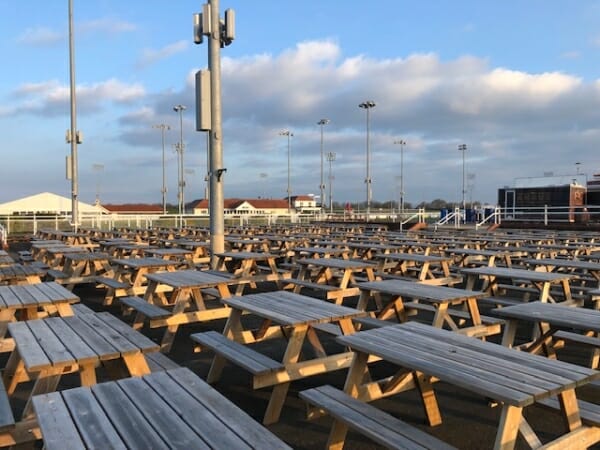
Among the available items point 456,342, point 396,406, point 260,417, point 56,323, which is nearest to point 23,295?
point 56,323

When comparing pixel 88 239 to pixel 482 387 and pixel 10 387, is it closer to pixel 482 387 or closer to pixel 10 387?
pixel 10 387

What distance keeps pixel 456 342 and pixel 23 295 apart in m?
3.88

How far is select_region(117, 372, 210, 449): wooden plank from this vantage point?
183 cm

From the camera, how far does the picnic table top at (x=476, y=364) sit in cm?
224

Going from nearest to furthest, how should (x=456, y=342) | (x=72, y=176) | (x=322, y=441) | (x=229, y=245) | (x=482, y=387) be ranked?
(x=482, y=387) < (x=456, y=342) < (x=322, y=441) < (x=229, y=245) < (x=72, y=176)

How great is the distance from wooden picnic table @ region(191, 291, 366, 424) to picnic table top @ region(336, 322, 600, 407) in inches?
22.6

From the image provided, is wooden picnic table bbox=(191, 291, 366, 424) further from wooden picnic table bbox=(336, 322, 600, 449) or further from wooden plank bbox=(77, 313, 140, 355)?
wooden plank bbox=(77, 313, 140, 355)

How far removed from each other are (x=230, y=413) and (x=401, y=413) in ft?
6.45

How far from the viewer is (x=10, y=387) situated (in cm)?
386

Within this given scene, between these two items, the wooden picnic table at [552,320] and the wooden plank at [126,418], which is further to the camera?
the wooden picnic table at [552,320]

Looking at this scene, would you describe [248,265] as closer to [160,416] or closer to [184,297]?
[184,297]

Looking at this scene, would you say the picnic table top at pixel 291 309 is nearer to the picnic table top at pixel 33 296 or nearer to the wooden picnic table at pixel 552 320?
the wooden picnic table at pixel 552 320

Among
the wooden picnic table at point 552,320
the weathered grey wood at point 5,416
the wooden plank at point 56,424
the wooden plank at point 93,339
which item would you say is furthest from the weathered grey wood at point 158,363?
the wooden picnic table at point 552,320

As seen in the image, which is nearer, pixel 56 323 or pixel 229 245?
pixel 56 323
